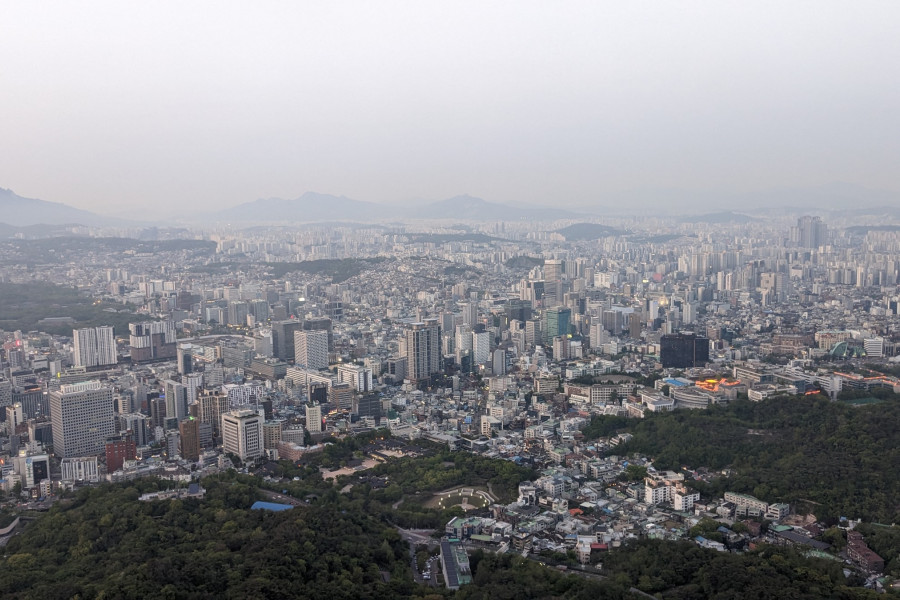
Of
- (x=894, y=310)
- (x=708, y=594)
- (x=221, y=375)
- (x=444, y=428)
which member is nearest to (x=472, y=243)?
(x=894, y=310)

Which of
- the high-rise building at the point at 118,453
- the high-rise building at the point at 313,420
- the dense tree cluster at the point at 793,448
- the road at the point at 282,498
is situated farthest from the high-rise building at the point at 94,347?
the dense tree cluster at the point at 793,448

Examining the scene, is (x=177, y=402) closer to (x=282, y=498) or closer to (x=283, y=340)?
(x=282, y=498)

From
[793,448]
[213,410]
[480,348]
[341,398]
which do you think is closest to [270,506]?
[213,410]

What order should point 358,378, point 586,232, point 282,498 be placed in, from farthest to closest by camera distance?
1. point 586,232
2. point 358,378
3. point 282,498

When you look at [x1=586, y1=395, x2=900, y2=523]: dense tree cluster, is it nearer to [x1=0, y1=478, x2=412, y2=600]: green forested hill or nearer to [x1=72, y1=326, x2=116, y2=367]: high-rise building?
[x1=0, y1=478, x2=412, y2=600]: green forested hill

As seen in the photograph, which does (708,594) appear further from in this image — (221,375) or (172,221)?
(172,221)

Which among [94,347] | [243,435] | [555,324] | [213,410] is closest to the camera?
[243,435]

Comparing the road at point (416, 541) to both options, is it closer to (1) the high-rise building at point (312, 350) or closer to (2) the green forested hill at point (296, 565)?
(2) the green forested hill at point (296, 565)
